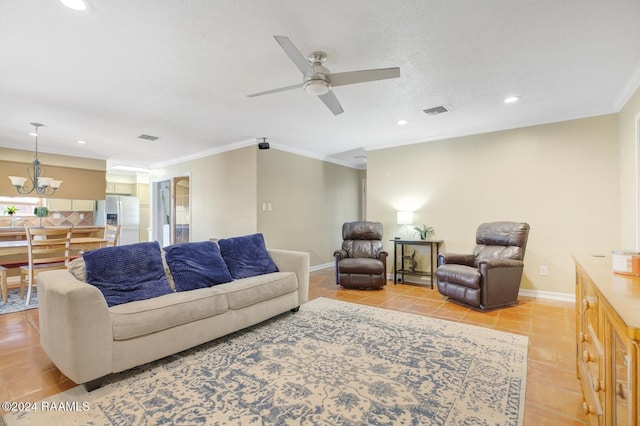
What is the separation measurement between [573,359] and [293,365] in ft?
7.14

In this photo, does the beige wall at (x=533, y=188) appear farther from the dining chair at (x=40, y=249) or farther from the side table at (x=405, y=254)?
the dining chair at (x=40, y=249)

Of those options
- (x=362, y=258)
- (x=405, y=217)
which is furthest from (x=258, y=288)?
(x=405, y=217)

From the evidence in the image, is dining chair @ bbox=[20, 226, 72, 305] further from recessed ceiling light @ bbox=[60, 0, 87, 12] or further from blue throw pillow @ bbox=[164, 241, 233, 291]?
recessed ceiling light @ bbox=[60, 0, 87, 12]

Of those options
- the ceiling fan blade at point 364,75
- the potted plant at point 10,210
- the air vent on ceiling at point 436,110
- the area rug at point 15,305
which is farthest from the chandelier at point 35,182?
the air vent on ceiling at point 436,110

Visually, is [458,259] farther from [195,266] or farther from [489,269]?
[195,266]

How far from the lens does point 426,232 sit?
4875mm

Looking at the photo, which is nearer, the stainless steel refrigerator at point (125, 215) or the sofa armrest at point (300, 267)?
the sofa armrest at point (300, 267)

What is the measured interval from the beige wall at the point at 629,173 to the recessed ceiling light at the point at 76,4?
4.74 m

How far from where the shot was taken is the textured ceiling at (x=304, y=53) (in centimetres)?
192

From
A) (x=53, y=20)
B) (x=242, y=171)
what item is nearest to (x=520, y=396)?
(x=53, y=20)

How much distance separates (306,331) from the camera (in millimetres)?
2814

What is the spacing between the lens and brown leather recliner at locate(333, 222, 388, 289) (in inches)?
174

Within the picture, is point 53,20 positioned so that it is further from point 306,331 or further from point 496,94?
point 496,94

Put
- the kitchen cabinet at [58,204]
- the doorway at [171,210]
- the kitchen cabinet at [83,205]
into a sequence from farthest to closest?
the kitchen cabinet at [83,205] < the doorway at [171,210] < the kitchen cabinet at [58,204]
